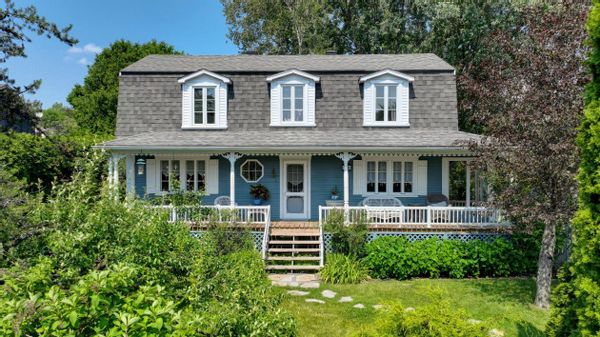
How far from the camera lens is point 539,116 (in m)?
7.31

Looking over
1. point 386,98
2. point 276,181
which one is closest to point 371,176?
point 386,98

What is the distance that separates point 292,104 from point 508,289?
963 cm

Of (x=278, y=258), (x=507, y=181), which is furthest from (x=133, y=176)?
(x=507, y=181)

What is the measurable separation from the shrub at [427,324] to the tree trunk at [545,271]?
5.83 meters

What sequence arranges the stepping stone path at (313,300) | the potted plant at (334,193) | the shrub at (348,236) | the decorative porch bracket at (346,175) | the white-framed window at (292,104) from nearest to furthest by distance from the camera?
the stepping stone path at (313,300), the shrub at (348,236), the decorative porch bracket at (346,175), the potted plant at (334,193), the white-framed window at (292,104)

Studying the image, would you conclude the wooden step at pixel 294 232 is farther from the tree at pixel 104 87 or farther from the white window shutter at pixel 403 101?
the tree at pixel 104 87

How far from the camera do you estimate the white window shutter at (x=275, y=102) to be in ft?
47.6

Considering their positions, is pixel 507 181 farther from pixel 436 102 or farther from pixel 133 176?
pixel 133 176

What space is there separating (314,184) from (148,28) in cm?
2385

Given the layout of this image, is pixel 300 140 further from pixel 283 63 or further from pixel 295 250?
pixel 283 63

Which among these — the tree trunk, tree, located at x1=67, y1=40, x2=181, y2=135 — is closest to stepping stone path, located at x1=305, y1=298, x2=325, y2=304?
the tree trunk

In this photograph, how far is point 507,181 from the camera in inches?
330

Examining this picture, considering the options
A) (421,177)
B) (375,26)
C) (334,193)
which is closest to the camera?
(421,177)

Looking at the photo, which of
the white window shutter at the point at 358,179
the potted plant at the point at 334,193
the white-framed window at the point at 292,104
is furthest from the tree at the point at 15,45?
the white window shutter at the point at 358,179
